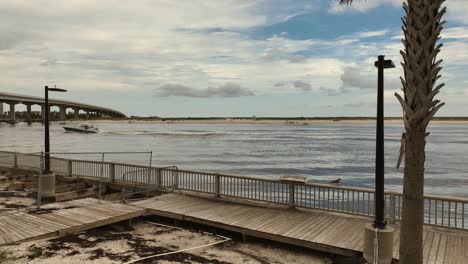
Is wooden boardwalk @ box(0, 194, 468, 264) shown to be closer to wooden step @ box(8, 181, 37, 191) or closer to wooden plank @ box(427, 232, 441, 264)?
wooden plank @ box(427, 232, 441, 264)

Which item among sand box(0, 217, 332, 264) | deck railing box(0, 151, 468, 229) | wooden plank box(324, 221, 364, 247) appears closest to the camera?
sand box(0, 217, 332, 264)

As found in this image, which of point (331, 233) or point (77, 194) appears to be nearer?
point (331, 233)

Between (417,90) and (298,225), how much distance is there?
221 inches

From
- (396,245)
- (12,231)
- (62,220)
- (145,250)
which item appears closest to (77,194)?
(62,220)

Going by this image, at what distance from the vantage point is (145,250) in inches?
378

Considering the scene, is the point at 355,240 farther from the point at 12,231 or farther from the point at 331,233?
the point at 12,231

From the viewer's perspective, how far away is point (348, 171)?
37938 mm

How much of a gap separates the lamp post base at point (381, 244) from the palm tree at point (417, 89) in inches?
44.8

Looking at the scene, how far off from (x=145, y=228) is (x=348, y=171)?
2988 cm

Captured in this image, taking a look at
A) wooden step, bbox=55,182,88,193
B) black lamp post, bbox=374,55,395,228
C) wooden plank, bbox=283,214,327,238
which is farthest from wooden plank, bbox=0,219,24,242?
black lamp post, bbox=374,55,395,228

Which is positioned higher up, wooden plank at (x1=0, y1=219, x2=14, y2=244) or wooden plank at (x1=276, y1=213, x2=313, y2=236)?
wooden plank at (x1=276, y1=213, x2=313, y2=236)

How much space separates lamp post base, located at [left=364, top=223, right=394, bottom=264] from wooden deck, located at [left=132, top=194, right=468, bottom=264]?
0.58 metres

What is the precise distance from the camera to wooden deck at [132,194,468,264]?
8562 mm

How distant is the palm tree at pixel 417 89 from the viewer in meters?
5.68
